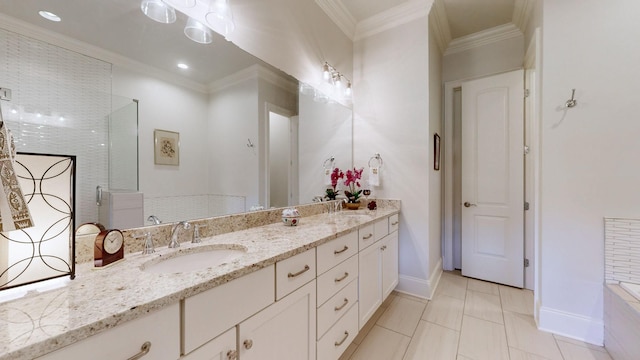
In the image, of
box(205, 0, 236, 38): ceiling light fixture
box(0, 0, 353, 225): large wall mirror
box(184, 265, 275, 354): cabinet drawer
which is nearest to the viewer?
box(184, 265, 275, 354): cabinet drawer

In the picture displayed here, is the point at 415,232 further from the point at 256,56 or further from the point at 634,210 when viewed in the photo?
the point at 256,56

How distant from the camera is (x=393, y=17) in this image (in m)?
2.46

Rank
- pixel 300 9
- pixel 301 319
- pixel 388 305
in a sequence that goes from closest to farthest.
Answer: pixel 301 319
pixel 300 9
pixel 388 305

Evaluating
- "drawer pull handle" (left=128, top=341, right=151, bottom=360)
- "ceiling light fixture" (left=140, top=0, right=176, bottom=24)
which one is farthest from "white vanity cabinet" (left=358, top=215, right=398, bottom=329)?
"ceiling light fixture" (left=140, top=0, right=176, bottom=24)

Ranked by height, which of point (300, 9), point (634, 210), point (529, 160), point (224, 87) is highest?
point (300, 9)

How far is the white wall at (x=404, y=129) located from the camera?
235 centimetres

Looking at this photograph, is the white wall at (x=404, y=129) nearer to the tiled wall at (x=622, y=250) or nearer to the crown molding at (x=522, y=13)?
the crown molding at (x=522, y=13)

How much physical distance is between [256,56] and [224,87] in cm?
38

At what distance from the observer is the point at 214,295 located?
741 mm

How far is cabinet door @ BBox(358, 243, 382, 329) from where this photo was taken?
5.39 ft

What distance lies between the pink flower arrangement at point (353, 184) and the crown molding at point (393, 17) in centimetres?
149

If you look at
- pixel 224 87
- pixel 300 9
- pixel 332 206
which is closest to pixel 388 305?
pixel 332 206

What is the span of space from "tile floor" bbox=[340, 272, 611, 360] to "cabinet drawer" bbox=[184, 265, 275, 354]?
3.48 feet

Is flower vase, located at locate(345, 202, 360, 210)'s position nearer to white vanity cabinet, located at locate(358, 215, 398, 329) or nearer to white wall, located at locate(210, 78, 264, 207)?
white vanity cabinet, located at locate(358, 215, 398, 329)
